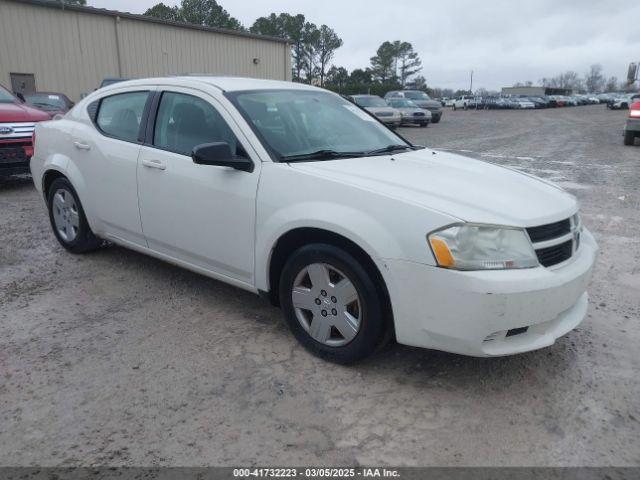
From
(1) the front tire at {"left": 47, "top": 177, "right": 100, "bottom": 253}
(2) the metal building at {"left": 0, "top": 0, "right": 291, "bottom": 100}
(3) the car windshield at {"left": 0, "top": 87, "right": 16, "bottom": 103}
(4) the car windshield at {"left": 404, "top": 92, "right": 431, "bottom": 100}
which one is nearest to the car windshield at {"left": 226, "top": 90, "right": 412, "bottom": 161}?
(1) the front tire at {"left": 47, "top": 177, "right": 100, "bottom": 253}

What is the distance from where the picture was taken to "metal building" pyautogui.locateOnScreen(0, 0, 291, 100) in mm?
20109

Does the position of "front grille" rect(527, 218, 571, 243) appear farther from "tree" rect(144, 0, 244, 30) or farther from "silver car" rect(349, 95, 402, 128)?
"tree" rect(144, 0, 244, 30)

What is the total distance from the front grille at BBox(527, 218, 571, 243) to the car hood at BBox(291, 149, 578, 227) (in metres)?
0.03

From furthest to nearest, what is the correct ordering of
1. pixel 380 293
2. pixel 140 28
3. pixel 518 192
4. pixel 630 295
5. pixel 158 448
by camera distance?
pixel 140 28
pixel 630 295
pixel 518 192
pixel 380 293
pixel 158 448

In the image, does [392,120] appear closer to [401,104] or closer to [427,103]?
[401,104]

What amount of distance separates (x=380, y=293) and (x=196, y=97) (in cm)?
199

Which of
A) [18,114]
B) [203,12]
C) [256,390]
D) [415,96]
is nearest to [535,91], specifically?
[203,12]

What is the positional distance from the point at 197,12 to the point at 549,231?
6975 cm

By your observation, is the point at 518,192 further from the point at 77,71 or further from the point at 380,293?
the point at 77,71

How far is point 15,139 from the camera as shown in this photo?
7.79m

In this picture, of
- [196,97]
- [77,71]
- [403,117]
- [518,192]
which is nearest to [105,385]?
[196,97]

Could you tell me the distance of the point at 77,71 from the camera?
22.0 meters

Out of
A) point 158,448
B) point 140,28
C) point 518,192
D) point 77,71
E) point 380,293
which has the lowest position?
point 158,448

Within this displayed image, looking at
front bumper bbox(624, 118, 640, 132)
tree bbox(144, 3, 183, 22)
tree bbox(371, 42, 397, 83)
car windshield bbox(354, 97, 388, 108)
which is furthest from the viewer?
tree bbox(371, 42, 397, 83)
